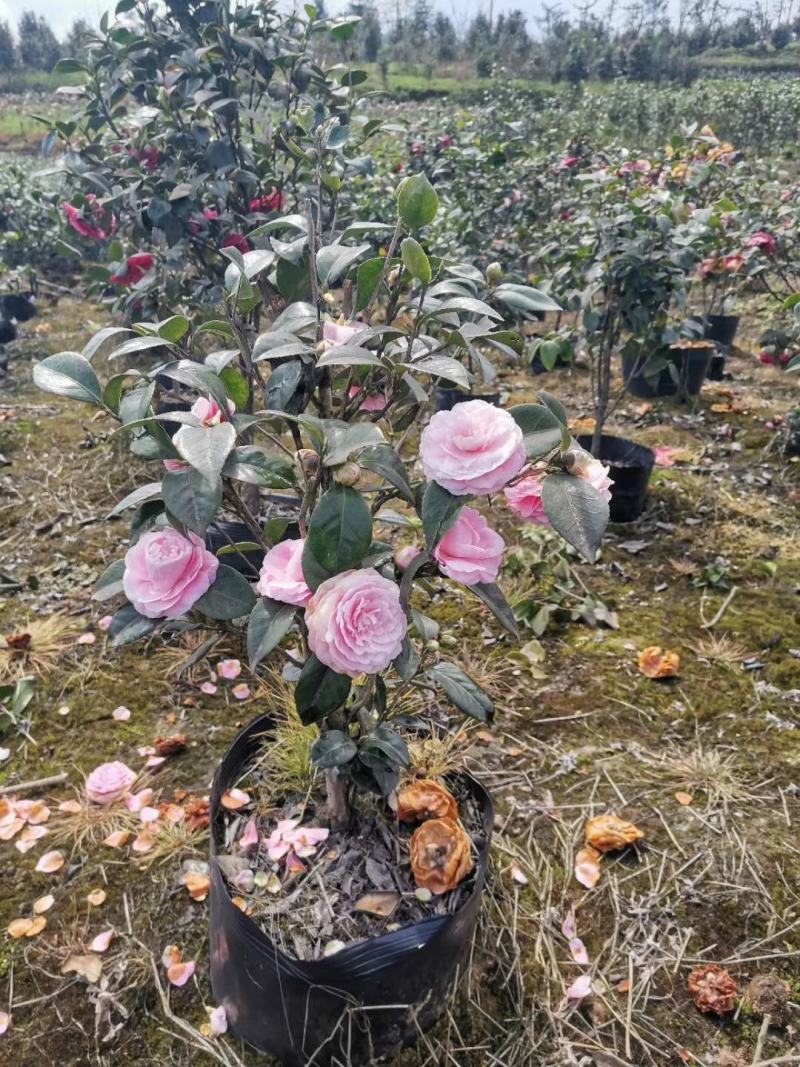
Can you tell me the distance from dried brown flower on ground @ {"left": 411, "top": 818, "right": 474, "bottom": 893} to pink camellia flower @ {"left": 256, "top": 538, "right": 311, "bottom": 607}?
0.53 metres

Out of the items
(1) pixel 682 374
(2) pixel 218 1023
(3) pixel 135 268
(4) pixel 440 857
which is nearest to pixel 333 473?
(4) pixel 440 857

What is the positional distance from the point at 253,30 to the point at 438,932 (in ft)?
8.74

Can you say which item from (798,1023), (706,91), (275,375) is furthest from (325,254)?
(706,91)

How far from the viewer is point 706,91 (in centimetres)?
1238

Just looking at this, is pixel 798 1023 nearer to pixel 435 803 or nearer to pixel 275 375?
pixel 435 803

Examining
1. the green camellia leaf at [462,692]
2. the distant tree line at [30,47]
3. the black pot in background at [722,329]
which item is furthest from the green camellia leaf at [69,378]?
the distant tree line at [30,47]

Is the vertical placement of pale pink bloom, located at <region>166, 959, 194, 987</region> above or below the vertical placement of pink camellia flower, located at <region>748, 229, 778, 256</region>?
below

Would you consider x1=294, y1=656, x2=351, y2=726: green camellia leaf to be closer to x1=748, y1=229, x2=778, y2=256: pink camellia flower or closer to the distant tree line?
x1=748, y1=229, x2=778, y2=256: pink camellia flower

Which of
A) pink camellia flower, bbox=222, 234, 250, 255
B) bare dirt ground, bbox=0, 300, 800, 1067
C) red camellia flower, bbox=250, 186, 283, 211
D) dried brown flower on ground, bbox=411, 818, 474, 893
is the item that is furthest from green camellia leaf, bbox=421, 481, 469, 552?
red camellia flower, bbox=250, 186, 283, 211

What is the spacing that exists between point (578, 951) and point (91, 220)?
9.97ft

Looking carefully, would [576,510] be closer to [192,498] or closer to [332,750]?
[192,498]

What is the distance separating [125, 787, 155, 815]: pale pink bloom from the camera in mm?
1672

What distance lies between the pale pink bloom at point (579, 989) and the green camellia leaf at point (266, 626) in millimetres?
914

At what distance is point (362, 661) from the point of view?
843mm
